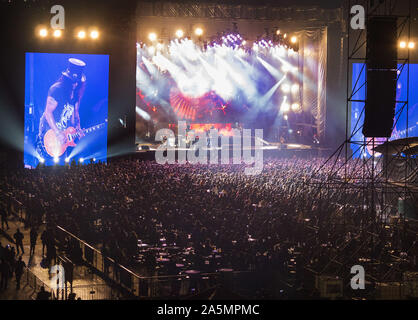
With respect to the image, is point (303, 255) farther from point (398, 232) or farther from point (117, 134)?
point (117, 134)

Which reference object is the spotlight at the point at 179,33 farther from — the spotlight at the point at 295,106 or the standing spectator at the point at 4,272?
the standing spectator at the point at 4,272

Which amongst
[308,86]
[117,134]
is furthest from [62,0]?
[308,86]

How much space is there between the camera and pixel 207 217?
50.6 ft

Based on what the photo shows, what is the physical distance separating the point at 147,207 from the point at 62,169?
9.78 metres

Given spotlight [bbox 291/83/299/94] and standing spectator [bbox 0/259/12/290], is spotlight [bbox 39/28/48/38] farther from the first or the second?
spotlight [bbox 291/83/299/94]

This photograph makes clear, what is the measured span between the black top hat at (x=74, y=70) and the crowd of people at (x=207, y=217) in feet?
25.6

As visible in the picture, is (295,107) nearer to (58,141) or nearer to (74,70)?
(74,70)

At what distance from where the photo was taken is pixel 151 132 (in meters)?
41.3

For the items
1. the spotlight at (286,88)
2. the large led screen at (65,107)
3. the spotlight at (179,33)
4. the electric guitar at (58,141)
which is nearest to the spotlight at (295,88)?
the spotlight at (286,88)

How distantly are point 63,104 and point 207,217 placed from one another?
643 inches

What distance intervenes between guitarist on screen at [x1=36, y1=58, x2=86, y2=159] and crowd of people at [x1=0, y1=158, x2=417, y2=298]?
6.28 m

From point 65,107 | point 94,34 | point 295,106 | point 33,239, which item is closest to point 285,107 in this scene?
point 295,106

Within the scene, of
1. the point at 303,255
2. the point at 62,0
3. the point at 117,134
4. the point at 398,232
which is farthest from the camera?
the point at 117,134

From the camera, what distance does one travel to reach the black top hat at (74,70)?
29.1 metres
